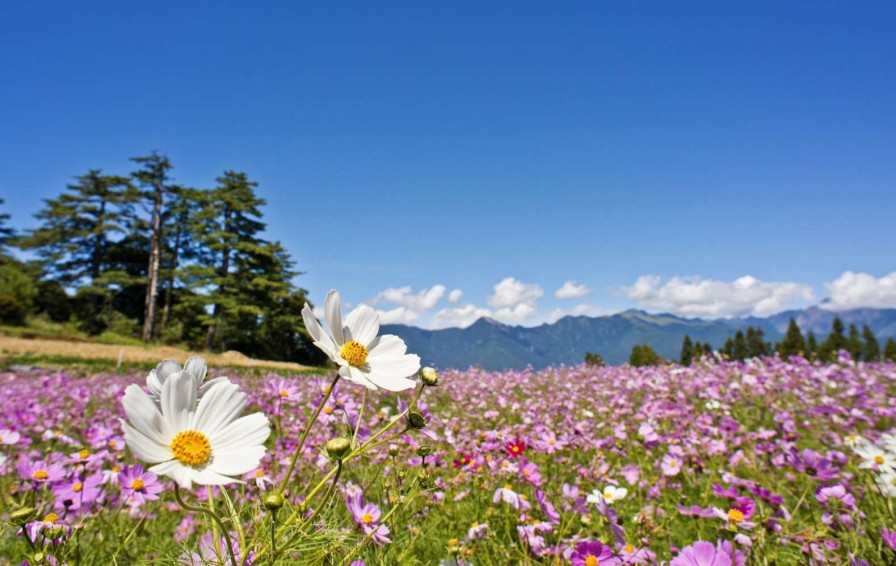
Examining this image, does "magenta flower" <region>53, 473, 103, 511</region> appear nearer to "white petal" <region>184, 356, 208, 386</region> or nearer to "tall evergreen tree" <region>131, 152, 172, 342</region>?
"white petal" <region>184, 356, 208, 386</region>

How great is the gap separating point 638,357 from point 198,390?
3014cm

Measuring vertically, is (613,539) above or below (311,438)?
below

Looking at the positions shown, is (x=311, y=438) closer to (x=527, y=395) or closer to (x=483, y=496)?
(x=483, y=496)

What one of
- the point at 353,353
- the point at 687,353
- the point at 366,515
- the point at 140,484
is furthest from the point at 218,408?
the point at 687,353

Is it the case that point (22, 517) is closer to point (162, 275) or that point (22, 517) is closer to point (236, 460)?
point (236, 460)

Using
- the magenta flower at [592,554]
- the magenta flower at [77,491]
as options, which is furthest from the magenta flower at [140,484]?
the magenta flower at [592,554]

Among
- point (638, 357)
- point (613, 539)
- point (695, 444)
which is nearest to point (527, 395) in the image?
point (695, 444)

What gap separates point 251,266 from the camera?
3475 centimetres

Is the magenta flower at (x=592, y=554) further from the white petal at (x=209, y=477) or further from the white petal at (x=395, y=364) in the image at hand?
the white petal at (x=209, y=477)

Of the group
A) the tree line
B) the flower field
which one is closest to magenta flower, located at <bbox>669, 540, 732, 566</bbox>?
the flower field

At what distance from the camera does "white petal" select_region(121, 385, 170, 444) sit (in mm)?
664

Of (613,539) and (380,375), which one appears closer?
(380,375)

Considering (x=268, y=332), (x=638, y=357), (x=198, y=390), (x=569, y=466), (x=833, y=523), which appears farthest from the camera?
(x=268, y=332)

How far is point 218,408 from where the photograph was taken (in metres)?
0.79
